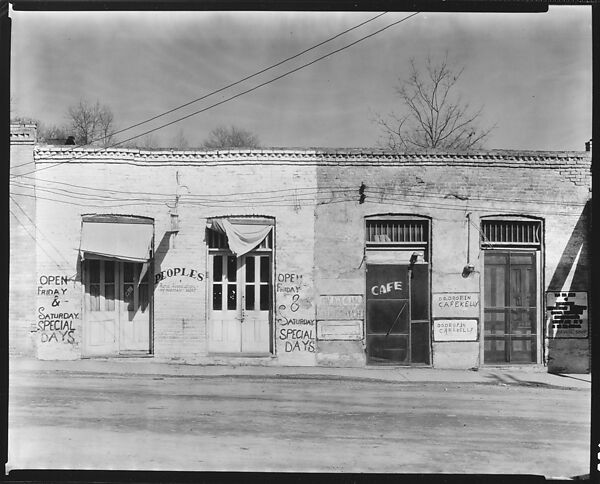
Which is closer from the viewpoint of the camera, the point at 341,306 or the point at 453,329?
the point at 341,306

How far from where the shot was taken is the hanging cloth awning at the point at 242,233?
6504 mm

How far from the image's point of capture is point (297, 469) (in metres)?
5.30

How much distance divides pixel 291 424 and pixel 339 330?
1.16 m

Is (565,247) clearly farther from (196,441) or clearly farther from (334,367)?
(196,441)

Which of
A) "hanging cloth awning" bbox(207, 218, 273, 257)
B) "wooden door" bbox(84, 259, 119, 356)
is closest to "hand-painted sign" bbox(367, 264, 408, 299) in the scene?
"hanging cloth awning" bbox(207, 218, 273, 257)

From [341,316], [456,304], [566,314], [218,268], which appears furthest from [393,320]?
[218,268]

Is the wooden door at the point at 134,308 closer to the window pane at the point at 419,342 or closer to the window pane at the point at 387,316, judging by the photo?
the window pane at the point at 387,316

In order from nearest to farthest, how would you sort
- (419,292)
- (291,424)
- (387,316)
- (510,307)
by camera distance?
1. (291,424)
2. (510,307)
3. (387,316)
4. (419,292)

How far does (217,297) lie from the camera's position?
6766mm

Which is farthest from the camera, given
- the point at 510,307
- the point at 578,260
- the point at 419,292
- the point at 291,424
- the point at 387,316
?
the point at 419,292

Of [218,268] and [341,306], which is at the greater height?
[218,268]

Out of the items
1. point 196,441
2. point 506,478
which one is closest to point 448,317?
point 506,478

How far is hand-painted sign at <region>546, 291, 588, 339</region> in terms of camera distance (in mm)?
6191

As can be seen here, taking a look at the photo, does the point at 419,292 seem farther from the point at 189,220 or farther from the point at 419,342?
the point at 189,220
